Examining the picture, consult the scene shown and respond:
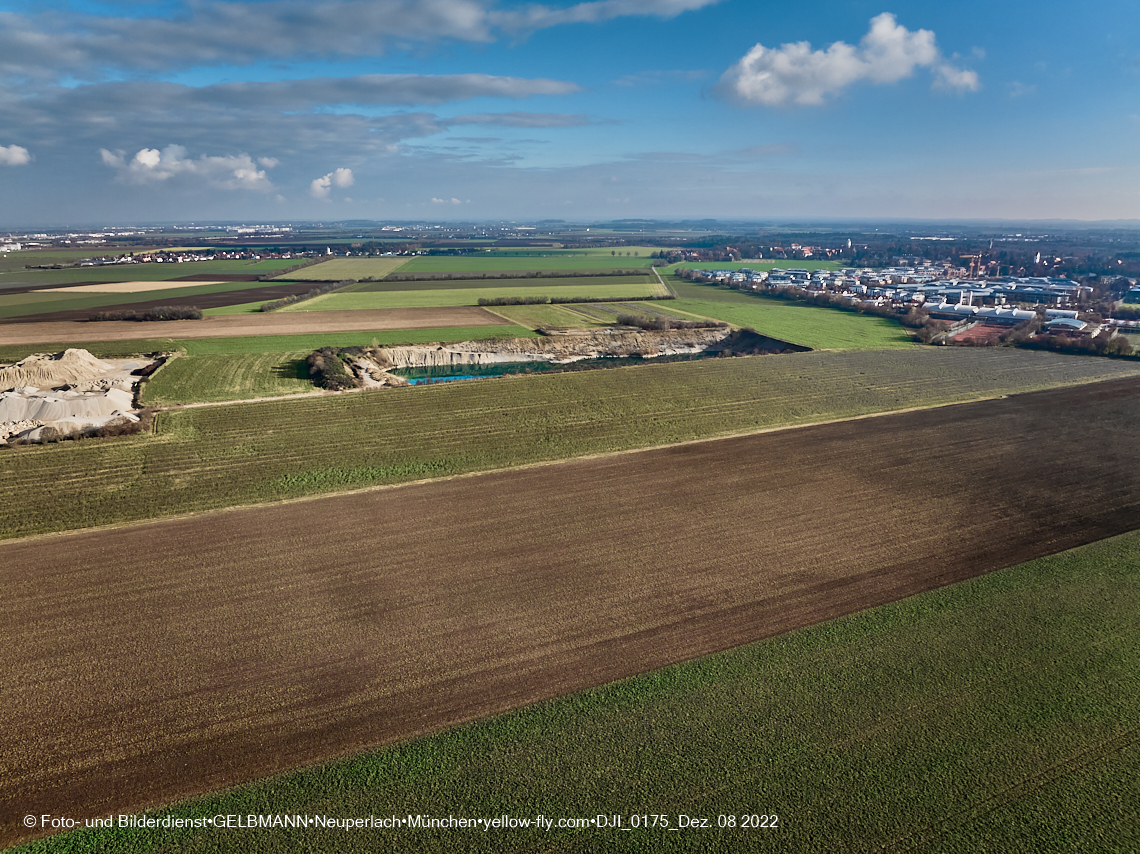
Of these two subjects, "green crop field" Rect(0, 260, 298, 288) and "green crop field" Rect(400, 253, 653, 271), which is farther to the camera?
"green crop field" Rect(400, 253, 653, 271)

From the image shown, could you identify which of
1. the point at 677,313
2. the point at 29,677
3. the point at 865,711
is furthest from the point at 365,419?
the point at 677,313

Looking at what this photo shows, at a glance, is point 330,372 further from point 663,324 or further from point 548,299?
point 548,299

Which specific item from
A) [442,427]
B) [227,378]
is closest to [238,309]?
[227,378]

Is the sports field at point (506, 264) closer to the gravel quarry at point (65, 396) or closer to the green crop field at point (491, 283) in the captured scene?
the green crop field at point (491, 283)

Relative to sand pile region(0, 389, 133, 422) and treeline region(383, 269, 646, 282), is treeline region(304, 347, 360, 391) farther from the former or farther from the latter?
treeline region(383, 269, 646, 282)

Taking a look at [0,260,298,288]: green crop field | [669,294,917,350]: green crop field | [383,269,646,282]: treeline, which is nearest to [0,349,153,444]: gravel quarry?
[669,294,917,350]: green crop field

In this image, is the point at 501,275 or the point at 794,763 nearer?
the point at 794,763
